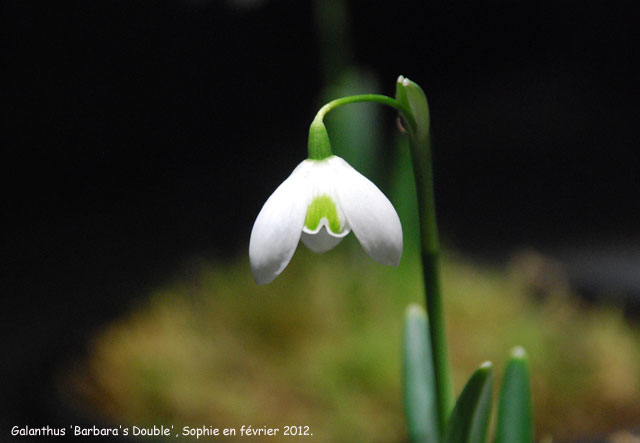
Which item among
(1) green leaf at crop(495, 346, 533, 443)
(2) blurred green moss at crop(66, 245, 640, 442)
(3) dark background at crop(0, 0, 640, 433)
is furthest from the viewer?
(3) dark background at crop(0, 0, 640, 433)

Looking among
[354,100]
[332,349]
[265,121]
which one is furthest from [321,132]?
[265,121]

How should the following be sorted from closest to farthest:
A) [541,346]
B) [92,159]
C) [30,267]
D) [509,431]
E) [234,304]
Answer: [509,431], [541,346], [234,304], [92,159], [30,267]

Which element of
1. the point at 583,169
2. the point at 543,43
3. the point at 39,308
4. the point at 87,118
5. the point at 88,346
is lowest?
the point at 88,346

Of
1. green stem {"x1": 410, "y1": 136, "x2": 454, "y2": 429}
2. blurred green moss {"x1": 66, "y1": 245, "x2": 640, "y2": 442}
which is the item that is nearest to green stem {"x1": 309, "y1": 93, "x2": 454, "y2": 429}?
green stem {"x1": 410, "y1": 136, "x2": 454, "y2": 429}

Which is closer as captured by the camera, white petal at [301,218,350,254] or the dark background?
white petal at [301,218,350,254]

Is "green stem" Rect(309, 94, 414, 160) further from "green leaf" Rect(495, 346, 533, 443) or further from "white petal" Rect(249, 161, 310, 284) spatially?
"green leaf" Rect(495, 346, 533, 443)

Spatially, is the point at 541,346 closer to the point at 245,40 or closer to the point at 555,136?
the point at 555,136

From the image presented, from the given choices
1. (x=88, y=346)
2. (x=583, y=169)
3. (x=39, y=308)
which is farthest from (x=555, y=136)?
(x=39, y=308)
